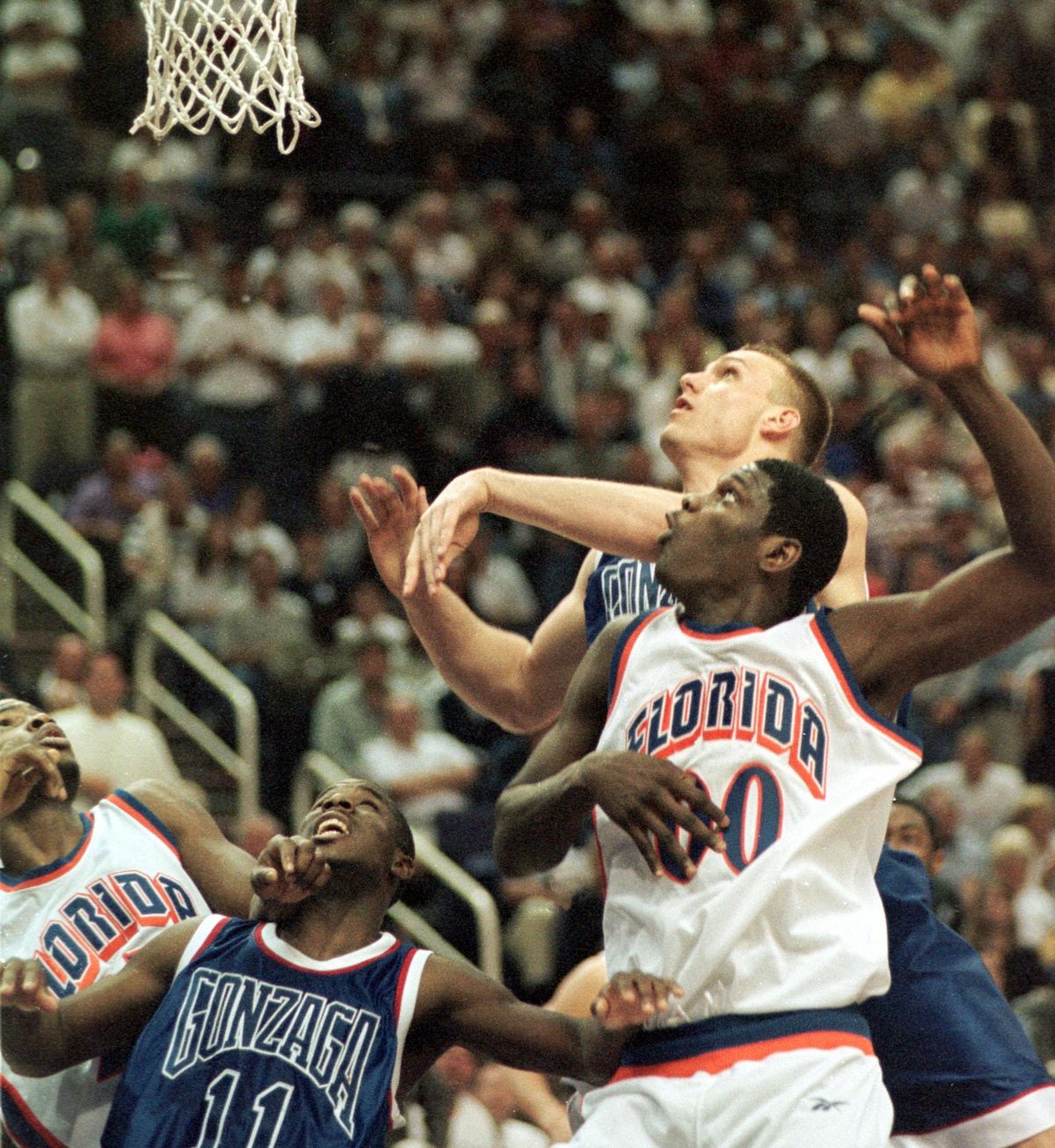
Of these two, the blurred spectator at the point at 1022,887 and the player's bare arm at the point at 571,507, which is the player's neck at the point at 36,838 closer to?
the player's bare arm at the point at 571,507

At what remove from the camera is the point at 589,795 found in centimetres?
361

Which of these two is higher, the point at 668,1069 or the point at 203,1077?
the point at 668,1069

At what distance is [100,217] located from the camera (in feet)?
37.7

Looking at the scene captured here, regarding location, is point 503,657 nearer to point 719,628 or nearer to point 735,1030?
point 719,628

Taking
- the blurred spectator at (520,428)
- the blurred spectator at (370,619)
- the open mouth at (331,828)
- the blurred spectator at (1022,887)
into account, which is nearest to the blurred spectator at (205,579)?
the blurred spectator at (370,619)

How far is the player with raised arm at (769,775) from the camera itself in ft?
11.2

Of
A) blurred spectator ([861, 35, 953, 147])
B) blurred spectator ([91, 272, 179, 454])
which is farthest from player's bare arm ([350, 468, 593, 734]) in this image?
blurred spectator ([861, 35, 953, 147])

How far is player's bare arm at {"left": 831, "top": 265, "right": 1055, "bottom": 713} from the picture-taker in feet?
11.5

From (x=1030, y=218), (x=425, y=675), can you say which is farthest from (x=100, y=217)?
(x=1030, y=218)

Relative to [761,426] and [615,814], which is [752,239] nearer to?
[761,426]

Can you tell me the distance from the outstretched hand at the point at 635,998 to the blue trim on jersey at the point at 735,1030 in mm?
75

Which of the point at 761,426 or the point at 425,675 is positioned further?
the point at 425,675

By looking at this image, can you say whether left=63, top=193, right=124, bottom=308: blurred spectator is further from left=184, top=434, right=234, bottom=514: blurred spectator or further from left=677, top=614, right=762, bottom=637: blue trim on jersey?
left=677, top=614, right=762, bottom=637: blue trim on jersey

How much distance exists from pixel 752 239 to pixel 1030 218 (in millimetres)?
2115
